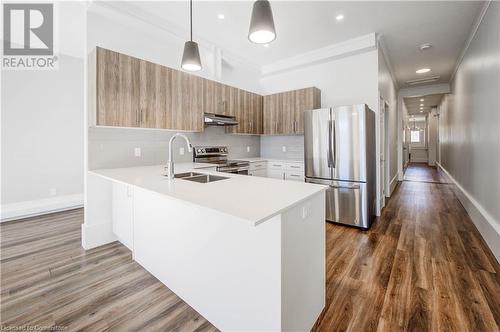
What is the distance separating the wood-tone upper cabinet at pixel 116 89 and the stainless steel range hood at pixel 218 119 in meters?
1.11

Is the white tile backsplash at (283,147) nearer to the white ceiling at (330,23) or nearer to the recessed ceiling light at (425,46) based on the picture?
the white ceiling at (330,23)

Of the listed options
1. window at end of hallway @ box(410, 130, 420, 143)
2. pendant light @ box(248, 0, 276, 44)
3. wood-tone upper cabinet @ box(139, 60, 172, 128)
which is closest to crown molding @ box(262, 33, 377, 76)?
wood-tone upper cabinet @ box(139, 60, 172, 128)

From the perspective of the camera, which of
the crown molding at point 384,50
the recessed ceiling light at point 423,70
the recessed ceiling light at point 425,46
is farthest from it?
the recessed ceiling light at point 423,70

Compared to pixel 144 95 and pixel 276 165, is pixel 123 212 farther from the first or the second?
pixel 276 165

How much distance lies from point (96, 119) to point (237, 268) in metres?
2.28

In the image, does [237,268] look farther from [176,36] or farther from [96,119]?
[176,36]

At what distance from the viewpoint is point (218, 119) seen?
12.4 feet

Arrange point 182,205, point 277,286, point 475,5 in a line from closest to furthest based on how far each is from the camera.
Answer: point 277,286, point 182,205, point 475,5

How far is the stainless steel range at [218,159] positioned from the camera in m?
3.79

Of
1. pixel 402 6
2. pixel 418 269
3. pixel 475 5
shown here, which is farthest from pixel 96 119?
pixel 475 5

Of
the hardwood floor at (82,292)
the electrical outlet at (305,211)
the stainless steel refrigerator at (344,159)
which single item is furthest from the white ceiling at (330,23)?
the hardwood floor at (82,292)

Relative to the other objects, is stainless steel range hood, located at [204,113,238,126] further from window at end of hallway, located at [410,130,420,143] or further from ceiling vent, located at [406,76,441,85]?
window at end of hallway, located at [410,130,420,143]

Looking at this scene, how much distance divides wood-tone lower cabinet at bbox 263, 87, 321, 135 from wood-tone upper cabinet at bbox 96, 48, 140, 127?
2.66 metres

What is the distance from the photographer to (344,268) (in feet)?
7.54
